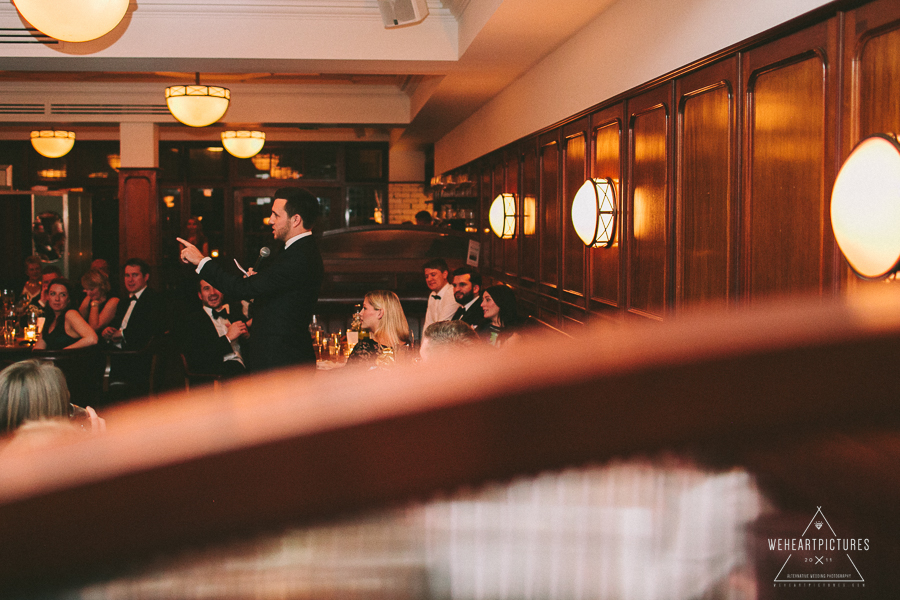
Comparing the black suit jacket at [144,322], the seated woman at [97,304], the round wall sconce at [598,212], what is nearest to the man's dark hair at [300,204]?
the round wall sconce at [598,212]

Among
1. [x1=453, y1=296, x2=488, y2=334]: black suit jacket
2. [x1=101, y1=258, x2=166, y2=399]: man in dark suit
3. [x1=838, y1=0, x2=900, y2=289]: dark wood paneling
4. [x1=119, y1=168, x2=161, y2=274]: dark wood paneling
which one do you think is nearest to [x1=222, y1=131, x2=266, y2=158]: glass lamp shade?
[x1=101, y1=258, x2=166, y2=399]: man in dark suit

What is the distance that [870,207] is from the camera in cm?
171

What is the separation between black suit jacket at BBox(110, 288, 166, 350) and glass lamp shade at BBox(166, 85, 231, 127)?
1334 mm

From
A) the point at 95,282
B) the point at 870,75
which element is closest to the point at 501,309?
the point at 870,75

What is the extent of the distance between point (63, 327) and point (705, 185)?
4114 mm

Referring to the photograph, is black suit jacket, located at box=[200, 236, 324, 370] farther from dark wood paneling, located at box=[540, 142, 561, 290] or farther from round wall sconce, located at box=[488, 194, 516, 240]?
round wall sconce, located at box=[488, 194, 516, 240]

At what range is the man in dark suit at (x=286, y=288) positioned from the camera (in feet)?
11.2

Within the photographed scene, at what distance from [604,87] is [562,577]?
13.2 ft

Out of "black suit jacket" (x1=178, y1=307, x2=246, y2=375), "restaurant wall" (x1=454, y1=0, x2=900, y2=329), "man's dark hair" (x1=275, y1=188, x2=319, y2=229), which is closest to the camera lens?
"restaurant wall" (x1=454, y1=0, x2=900, y2=329)

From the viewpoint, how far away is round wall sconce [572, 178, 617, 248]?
3932mm

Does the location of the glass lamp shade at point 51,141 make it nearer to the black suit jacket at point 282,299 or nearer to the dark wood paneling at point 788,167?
the black suit jacket at point 282,299

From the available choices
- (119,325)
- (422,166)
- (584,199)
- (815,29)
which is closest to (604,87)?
(584,199)

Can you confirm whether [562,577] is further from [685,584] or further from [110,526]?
[110,526]

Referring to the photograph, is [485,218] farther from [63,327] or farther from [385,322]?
[63,327]
